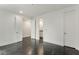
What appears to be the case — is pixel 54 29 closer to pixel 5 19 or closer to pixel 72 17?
pixel 72 17

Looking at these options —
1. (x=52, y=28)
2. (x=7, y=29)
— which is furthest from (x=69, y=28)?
(x=7, y=29)

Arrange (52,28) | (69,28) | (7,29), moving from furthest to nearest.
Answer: (52,28)
(69,28)
(7,29)

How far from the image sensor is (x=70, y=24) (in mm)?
2770

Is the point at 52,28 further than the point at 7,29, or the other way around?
the point at 52,28

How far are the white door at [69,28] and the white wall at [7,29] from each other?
1.73m

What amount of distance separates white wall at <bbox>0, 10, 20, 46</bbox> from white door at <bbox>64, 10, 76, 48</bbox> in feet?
5.66

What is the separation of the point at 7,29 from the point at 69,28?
6.97 feet

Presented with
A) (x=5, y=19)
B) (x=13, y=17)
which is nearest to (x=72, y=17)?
(x=13, y=17)

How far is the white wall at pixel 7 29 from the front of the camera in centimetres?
229

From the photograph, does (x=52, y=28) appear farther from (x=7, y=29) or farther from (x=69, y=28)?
(x=7, y=29)

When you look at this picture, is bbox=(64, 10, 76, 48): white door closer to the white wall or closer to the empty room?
the empty room

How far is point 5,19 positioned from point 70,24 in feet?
7.25

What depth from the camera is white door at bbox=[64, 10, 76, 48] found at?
2.63 m

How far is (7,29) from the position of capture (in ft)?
8.21
